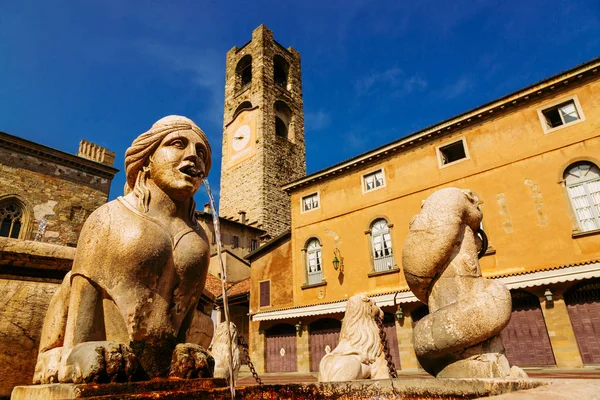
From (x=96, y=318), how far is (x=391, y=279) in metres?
14.7

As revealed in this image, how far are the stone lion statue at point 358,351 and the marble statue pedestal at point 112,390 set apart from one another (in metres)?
2.93

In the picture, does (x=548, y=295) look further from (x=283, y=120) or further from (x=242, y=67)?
(x=242, y=67)

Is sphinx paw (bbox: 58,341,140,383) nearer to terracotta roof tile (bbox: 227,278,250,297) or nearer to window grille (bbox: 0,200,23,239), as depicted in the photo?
terracotta roof tile (bbox: 227,278,250,297)

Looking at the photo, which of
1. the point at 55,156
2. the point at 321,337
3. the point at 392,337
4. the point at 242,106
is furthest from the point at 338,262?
the point at 242,106

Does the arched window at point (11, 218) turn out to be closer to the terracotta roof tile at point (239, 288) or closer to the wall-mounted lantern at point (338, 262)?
the terracotta roof tile at point (239, 288)

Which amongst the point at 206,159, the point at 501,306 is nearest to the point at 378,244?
the point at 501,306

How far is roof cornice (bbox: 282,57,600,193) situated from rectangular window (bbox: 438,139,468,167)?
0.53 meters

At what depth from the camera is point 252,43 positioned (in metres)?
39.3

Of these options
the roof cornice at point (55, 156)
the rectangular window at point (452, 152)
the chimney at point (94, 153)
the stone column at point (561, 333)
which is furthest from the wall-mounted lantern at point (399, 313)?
the chimney at point (94, 153)

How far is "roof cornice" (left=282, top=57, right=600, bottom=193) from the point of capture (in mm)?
13133

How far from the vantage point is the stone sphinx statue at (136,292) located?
1796 millimetres

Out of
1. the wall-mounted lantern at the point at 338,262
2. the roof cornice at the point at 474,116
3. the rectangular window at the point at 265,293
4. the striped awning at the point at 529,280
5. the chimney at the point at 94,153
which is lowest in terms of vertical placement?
the striped awning at the point at 529,280

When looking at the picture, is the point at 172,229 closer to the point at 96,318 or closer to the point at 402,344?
the point at 96,318

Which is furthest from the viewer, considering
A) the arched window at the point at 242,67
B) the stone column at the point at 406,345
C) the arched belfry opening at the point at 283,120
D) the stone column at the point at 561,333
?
the arched window at the point at 242,67
